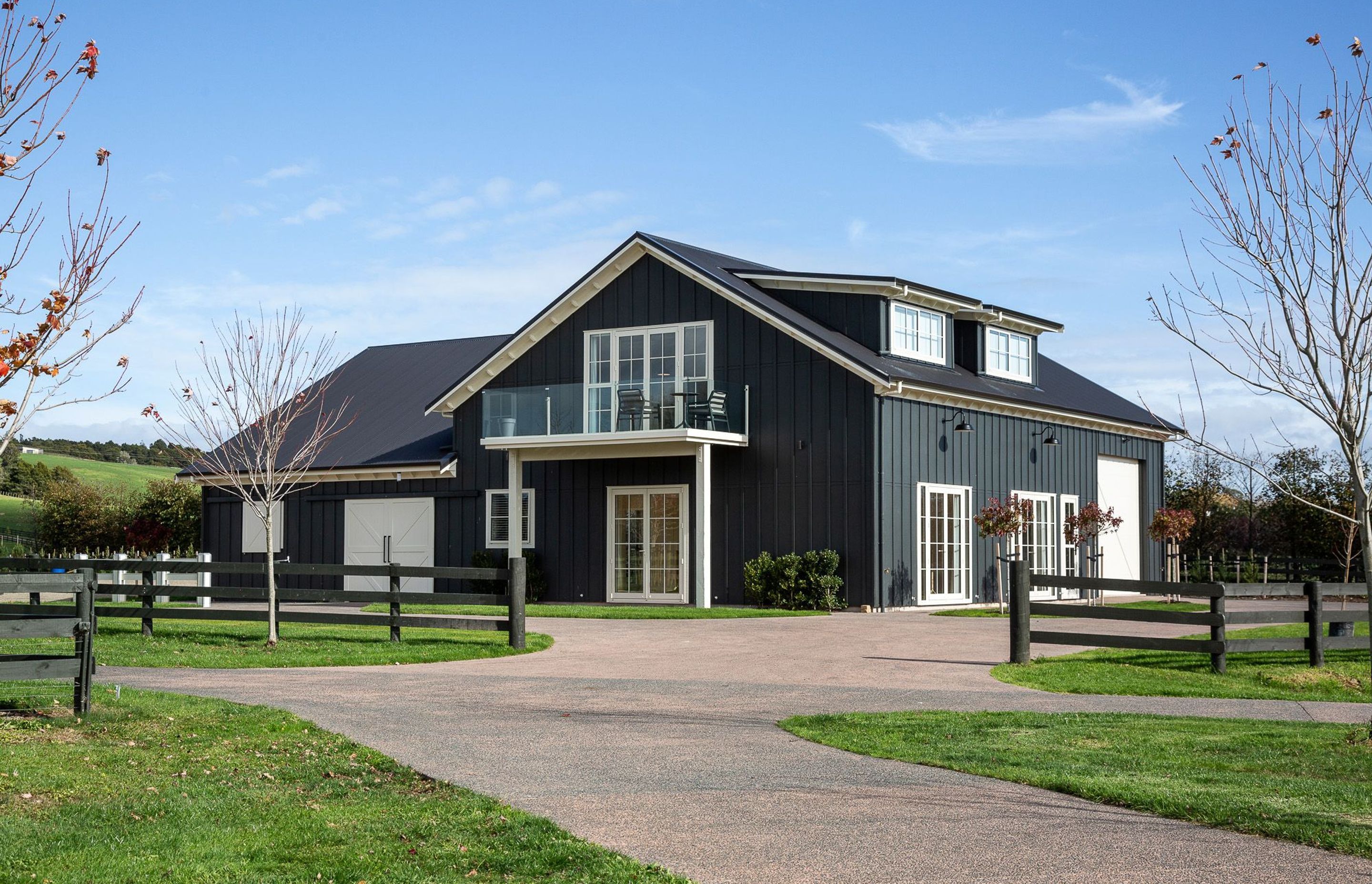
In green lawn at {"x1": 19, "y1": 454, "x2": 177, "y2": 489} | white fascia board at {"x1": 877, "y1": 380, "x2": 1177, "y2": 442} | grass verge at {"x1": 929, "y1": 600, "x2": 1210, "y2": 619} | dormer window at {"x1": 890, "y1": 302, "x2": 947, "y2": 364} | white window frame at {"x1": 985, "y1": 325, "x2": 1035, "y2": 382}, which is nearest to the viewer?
grass verge at {"x1": 929, "y1": 600, "x2": 1210, "y2": 619}

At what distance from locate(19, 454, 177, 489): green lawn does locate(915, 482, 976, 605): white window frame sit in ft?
153

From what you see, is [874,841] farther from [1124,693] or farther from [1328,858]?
[1124,693]

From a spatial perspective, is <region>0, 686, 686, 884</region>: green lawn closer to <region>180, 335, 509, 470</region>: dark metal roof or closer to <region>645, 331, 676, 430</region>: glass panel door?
<region>645, 331, 676, 430</region>: glass panel door

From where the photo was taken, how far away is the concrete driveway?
6.24 m

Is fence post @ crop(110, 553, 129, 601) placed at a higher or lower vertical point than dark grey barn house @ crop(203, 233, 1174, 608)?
lower

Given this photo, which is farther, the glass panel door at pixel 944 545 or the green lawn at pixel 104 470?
the green lawn at pixel 104 470

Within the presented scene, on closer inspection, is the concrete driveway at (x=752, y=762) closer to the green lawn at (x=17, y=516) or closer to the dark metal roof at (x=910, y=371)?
the dark metal roof at (x=910, y=371)

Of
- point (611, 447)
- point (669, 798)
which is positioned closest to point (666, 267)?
point (611, 447)

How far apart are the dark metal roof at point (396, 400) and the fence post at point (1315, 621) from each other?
20528mm

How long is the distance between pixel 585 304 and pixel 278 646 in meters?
14.1

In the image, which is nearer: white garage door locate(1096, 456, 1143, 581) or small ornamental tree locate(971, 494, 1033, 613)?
small ornamental tree locate(971, 494, 1033, 613)

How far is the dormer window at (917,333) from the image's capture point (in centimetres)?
2811

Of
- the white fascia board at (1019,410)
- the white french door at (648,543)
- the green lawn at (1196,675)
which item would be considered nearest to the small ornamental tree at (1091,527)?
the white fascia board at (1019,410)

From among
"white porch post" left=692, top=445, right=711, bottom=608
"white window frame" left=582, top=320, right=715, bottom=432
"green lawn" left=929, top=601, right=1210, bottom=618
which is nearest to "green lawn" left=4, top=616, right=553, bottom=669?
"white porch post" left=692, top=445, right=711, bottom=608
